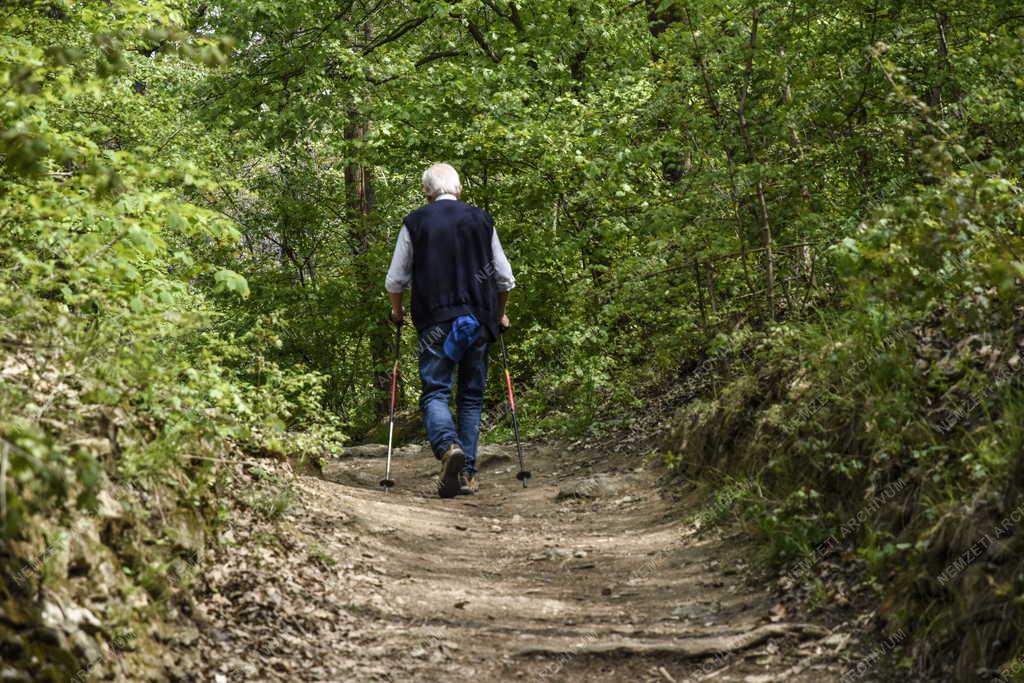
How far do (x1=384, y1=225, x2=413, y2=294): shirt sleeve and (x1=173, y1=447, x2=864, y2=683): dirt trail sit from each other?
1.87 meters

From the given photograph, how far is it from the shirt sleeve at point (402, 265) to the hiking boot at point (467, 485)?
1.71 m

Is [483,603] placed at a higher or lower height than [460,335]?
lower

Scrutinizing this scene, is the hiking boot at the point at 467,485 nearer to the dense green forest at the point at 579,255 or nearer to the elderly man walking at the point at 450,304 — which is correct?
the elderly man walking at the point at 450,304

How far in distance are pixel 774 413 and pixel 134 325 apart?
12.5ft

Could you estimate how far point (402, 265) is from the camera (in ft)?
27.9

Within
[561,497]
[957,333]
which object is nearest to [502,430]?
[561,497]

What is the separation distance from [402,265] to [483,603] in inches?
150

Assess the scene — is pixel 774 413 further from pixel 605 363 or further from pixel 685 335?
pixel 605 363

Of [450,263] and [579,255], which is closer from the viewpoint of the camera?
[450,263]

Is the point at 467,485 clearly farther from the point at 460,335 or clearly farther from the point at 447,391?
the point at 460,335

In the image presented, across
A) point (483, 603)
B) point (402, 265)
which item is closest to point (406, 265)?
point (402, 265)

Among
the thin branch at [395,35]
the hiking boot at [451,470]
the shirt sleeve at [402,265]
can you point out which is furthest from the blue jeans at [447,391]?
the thin branch at [395,35]

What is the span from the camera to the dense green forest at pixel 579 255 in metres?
4.17

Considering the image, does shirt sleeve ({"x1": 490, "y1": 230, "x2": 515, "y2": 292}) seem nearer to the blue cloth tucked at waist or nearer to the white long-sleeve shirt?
the white long-sleeve shirt
